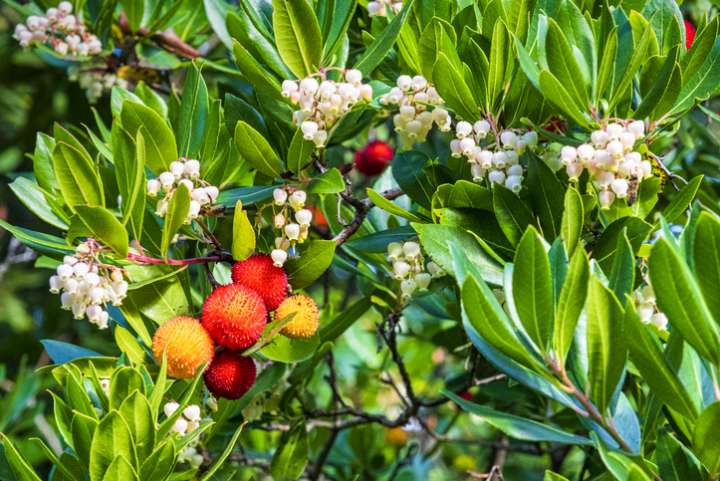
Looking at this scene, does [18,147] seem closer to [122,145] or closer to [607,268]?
[122,145]

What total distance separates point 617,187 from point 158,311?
0.63 m

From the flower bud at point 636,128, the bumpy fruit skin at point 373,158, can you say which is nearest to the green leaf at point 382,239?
the flower bud at point 636,128

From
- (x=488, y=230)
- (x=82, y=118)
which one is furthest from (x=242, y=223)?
(x=82, y=118)

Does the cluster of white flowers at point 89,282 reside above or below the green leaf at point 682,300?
below

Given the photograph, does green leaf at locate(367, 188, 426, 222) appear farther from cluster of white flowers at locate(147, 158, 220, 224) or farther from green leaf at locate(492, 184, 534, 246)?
cluster of white flowers at locate(147, 158, 220, 224)

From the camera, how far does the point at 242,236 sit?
116cm

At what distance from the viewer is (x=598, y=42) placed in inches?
43.7

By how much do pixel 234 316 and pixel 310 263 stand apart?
0.15 metres

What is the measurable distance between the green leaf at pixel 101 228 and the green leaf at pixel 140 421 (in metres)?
0.20

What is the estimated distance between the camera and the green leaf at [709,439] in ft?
2.77

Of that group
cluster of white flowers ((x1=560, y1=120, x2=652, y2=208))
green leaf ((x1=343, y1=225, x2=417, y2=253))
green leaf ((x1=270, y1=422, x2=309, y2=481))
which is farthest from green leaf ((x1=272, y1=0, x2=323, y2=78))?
green leaf ((x1=270, y1=422, x2=309, y2=481))

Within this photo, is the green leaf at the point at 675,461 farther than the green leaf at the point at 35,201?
No

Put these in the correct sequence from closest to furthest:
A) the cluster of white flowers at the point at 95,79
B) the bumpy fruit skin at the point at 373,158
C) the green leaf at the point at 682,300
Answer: the green leaf at the point at 682,300 < the cluster of white flowers at the point at 95,79 < the bumpy fruit skin at the point at 373,158

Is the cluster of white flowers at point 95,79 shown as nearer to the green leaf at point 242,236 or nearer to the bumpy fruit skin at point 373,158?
the bumpy fruit skin at point 373,158
